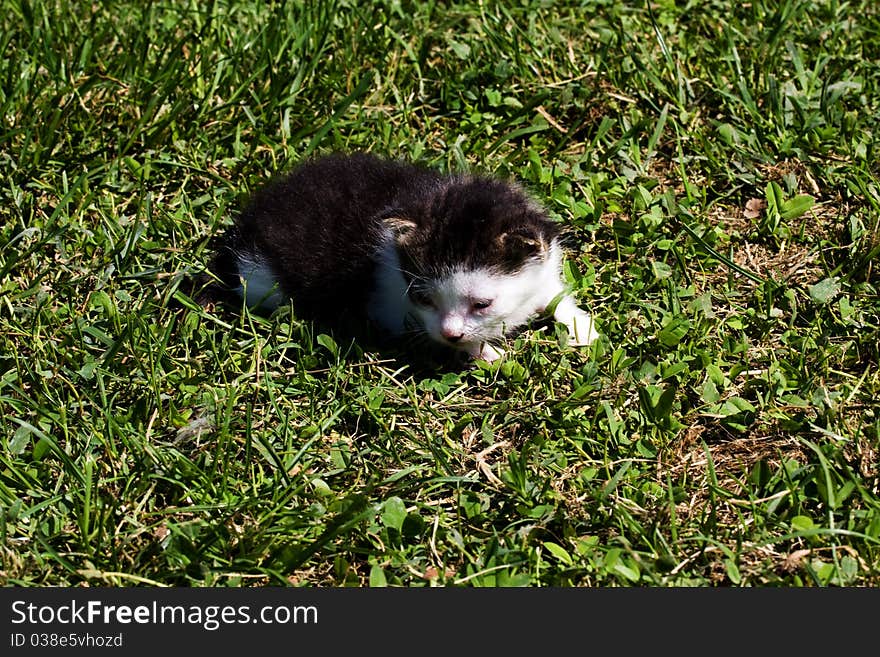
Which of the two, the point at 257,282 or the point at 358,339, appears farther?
the point at 257,282

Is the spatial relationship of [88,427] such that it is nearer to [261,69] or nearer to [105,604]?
[105,604]

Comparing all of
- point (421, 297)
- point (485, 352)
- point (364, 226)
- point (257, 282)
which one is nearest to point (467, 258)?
point (421, 297)

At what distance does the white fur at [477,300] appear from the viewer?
5.38 meters

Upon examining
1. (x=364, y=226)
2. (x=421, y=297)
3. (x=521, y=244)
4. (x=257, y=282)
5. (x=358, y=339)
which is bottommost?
(x=358, y=339)

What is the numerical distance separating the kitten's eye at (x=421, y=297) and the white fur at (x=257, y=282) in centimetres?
77

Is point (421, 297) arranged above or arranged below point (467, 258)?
below

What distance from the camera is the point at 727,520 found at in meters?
4.65

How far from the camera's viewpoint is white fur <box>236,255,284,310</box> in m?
5.82

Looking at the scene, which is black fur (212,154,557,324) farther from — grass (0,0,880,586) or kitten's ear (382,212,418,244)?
grass (0,0,880,586)

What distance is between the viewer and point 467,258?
5.32 m

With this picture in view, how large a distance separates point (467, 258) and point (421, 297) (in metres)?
0.33

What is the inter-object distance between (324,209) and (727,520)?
2498 millimetres

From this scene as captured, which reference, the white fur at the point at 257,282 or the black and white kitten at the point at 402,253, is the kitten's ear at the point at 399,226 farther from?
the white fur at the point at 257,282

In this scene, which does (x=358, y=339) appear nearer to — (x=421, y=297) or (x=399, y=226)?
(x=421, y=297)
